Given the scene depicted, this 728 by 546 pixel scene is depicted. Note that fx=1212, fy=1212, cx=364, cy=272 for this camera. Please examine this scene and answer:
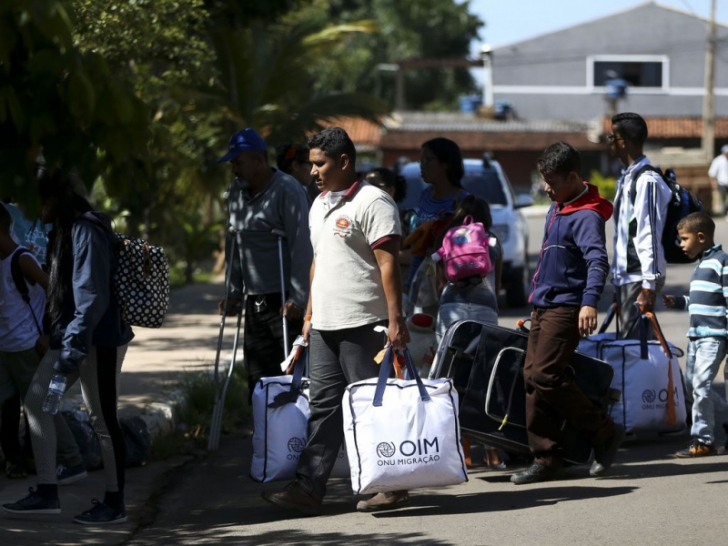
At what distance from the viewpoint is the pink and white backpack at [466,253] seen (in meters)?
7.22

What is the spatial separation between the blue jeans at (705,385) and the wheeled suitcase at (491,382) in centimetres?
86

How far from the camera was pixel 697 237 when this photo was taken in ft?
24.5

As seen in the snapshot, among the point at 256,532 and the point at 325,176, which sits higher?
the point at 325,176

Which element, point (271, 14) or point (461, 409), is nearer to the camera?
point (461, 409)

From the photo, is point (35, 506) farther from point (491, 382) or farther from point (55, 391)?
point (491, 382)

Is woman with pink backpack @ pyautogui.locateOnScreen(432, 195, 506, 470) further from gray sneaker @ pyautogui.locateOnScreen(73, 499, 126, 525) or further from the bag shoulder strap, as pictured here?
the bag shoulder strap

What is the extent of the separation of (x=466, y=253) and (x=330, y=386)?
1.34 metres

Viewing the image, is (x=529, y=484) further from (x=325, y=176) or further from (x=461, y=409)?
(x=325, y=176)

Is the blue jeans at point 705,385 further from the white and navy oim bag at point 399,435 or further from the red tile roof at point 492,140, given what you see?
the red tile roof at point 492,140

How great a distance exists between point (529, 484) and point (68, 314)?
276 centimetres

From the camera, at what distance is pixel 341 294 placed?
630 centimetres

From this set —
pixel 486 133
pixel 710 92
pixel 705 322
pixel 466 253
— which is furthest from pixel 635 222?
pixel 486 133

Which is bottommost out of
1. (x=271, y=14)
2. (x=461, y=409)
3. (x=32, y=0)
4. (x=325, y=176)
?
(x=461, y=409)

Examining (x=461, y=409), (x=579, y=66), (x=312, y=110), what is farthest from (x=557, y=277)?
(x=579, y=66)
